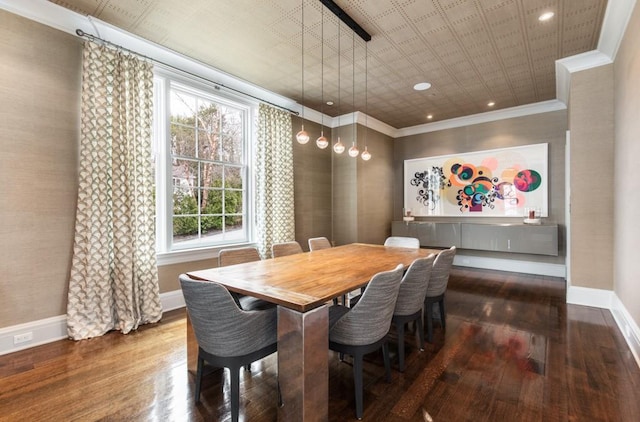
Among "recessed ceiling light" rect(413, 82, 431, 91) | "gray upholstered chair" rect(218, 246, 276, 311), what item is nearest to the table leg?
"gray upholstered chair" rect(218, 246, 276, 311)

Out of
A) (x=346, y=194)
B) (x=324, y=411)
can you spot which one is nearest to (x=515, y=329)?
(x=324, y=411)

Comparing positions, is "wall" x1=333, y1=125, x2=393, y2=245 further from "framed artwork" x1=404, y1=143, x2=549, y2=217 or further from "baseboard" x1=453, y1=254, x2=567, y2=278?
"baseboard" x1=453, y1=254, x2=567, y2=278

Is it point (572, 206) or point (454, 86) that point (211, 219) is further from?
→ point (572, 206)

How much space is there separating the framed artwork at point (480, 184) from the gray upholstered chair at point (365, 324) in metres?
4.60

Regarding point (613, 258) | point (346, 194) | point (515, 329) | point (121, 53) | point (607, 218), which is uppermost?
point (121, 53)

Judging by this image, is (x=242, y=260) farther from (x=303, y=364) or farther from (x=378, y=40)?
(x=378, y=40)

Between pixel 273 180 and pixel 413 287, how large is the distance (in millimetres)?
3038

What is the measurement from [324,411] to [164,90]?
12.2 feet

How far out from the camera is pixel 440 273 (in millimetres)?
2711

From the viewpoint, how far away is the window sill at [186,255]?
353cm

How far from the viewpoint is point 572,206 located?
3674 mm

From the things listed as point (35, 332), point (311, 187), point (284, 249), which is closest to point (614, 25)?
point (284, 249)

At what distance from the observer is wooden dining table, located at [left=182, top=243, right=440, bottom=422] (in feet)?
5.08

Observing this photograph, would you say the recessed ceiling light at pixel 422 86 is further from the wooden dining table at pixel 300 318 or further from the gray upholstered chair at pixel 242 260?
the gray upholstered chair at pixel 242 260
